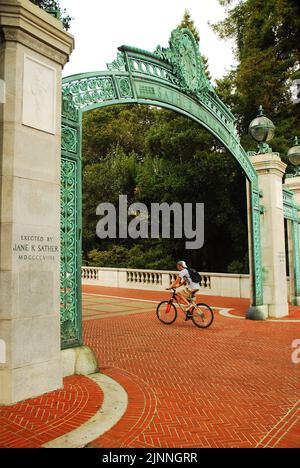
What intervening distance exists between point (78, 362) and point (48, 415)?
1.53 metres

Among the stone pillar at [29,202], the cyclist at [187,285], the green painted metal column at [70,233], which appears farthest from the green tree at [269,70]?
the stone pillar at [29,202]

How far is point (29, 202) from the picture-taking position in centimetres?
502

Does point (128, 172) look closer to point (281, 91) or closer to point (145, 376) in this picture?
point (281, 91)

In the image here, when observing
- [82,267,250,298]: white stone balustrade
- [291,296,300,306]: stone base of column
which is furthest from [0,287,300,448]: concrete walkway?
[82,267,250,298]: white stone balustrade

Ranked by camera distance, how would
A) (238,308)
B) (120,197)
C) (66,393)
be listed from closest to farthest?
(66,393), (238,308), (120,197)

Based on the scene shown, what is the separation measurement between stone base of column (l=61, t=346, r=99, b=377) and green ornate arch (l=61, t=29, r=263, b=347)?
13 cm

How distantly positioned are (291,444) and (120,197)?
81.1 ft

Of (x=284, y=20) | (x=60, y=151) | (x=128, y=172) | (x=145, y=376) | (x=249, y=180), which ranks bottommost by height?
(x=145, y=376)

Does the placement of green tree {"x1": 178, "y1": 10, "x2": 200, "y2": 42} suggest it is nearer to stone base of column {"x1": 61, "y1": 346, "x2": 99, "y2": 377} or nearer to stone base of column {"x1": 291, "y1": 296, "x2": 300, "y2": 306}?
stone base of column {"x1": 291, "y1": 296, "x2": 300, "y2": 306}

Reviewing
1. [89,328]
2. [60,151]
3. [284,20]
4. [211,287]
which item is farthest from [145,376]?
[284,20]

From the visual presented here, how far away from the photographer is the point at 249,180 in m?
12.2

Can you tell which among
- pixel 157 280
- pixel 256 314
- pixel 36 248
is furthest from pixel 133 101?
pixel 157 280

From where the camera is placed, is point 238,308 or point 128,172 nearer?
point 238,308

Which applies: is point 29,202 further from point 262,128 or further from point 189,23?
point 189,23
